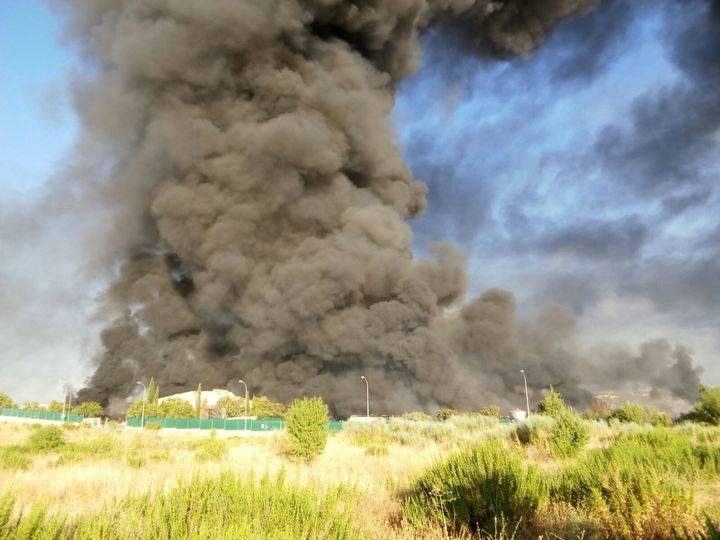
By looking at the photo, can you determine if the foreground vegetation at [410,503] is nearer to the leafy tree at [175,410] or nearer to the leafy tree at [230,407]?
the leafy tree at [175,410]

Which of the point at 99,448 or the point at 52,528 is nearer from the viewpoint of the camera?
the point at 52,528

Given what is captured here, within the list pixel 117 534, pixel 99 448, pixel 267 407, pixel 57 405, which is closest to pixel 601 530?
pixel 117 534

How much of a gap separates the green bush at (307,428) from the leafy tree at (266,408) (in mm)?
42304

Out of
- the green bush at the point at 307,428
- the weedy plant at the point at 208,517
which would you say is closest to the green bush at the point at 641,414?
the green bush at the point at 307,428

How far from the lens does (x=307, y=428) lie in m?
14.3

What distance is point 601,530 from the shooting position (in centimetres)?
417

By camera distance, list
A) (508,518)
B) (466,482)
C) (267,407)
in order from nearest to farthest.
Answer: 1. (508,518)
2. (466,482)
3. (267,407)

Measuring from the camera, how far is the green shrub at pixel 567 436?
1098cm

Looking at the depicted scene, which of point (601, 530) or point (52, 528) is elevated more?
point (52, 528)

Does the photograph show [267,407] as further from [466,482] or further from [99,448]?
[466,482]

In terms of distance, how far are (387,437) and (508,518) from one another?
16.6 meters

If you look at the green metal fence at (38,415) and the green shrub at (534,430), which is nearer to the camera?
the green shrub at (534,430)

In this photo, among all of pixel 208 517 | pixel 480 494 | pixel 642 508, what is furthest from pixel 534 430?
pixel 208 517

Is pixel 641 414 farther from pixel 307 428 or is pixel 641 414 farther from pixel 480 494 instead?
pixel 480 494
